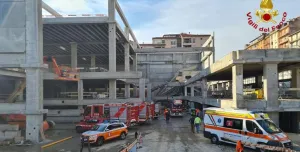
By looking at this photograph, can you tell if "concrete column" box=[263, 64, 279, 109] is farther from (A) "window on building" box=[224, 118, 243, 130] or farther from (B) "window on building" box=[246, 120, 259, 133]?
(B) "window on building" box=[246, 120, 259, 133]

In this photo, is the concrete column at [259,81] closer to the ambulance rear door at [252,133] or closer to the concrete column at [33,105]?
the ambulance rear door at [252,133]

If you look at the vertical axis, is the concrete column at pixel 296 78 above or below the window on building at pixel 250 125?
above

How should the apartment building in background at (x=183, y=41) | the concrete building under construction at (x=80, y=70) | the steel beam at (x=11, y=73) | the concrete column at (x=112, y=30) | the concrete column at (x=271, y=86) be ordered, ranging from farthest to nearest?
A: the apartment building in background at (x=183, y=41), the concrete column at (x=112, y=30), the steel beam at (x=11, y=73), the concrete column at (x=271, y=86), the concrete building under construction at (x=80, y=70)

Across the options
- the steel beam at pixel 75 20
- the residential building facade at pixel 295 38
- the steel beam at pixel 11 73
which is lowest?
the steel beam at pixel 11 73

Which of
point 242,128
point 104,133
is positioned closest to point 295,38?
point 242,128

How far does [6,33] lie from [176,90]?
65.5 m

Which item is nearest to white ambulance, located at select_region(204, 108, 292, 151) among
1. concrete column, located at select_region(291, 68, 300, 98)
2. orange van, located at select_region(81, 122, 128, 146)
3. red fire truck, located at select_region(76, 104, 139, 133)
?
orange van, located at select_region(81, 122, 128, 146)

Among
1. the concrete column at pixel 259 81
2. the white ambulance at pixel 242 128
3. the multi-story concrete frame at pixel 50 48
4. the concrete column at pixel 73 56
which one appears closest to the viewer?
the white ambulance at pixel 242 128

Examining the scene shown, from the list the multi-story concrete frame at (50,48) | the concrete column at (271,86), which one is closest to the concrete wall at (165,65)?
the multi-story concrete frame at (50,48)

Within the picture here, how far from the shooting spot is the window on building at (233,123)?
17169mm

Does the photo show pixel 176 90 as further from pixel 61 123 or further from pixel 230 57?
pixel 230 57

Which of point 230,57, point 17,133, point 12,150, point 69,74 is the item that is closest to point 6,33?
point 17,133

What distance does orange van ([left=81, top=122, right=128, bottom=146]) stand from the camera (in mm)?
18641

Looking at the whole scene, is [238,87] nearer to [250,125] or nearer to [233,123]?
[233,123]
